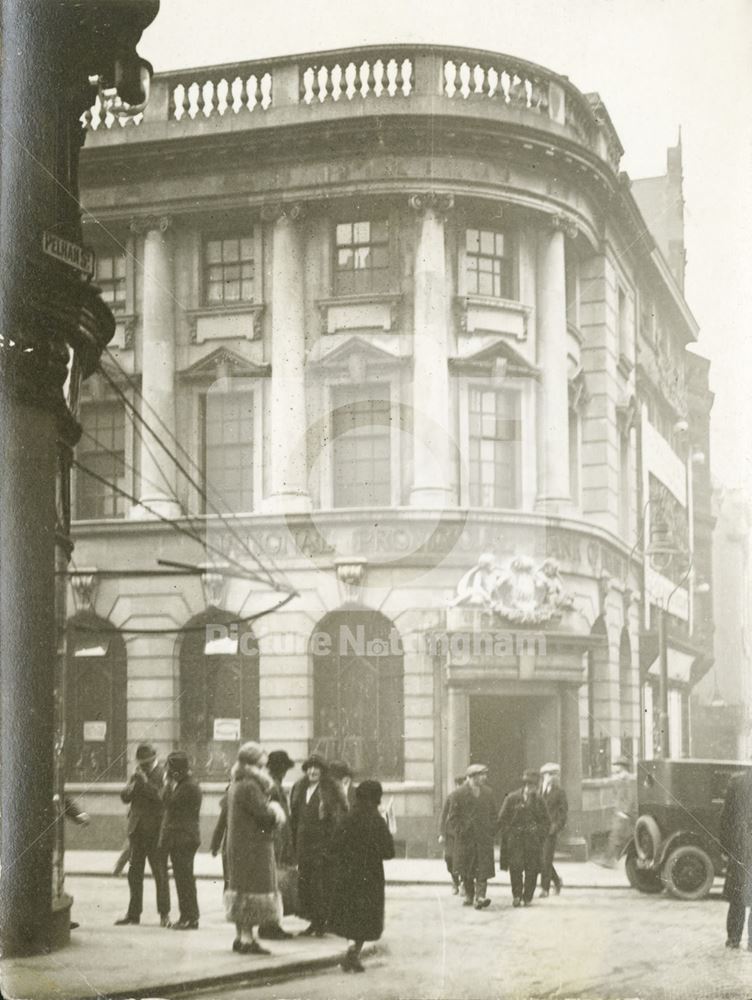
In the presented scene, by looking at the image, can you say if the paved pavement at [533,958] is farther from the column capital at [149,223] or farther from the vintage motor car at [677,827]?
the column capital at [149,223]

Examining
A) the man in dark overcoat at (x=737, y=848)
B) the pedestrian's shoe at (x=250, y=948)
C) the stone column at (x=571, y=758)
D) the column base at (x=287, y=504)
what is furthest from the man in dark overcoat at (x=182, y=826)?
the man in dark overcoat at (x=737, y=848)

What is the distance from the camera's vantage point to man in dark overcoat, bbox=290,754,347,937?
6918 millimetres

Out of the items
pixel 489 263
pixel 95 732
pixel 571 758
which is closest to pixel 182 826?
pixel 95 732

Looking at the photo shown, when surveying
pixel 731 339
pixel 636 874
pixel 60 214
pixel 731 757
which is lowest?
pixel 636 874

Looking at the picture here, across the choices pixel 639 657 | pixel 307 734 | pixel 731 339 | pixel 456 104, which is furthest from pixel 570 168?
pixel 307 734

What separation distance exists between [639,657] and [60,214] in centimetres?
392

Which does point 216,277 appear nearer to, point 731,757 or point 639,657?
point 639,657

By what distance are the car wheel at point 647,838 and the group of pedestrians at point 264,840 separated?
1.32 m

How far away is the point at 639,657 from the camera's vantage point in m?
7.64

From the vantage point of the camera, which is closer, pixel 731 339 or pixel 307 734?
pixel 307 734

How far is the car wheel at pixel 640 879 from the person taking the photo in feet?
23.5

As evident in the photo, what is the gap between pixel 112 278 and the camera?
7379 millimetres

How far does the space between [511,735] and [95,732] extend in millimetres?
2134

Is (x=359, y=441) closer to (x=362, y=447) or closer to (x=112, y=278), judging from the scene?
(x=362, y=447)
